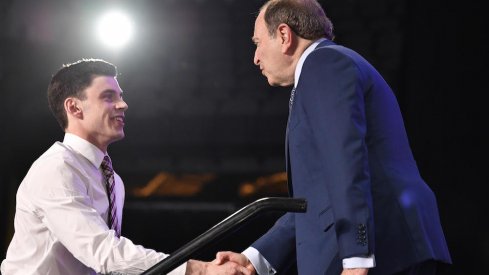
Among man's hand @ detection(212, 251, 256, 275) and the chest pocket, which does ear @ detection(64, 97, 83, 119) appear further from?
the chest pocket

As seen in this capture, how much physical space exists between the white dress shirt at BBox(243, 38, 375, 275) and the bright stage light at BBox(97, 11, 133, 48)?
2.94 metres

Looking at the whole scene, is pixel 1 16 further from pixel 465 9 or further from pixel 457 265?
pixel 457 265

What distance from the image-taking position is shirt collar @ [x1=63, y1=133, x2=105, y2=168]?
2.51m

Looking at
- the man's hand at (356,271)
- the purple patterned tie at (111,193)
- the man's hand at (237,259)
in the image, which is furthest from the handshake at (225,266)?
the man's hand at (356,271)

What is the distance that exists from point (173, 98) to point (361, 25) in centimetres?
153

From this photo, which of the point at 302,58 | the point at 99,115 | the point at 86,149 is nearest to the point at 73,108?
the point at 99,115

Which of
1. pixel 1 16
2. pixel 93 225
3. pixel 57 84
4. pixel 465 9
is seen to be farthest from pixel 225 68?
pixel 93 225

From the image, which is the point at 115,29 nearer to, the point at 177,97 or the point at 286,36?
the point at 177,97

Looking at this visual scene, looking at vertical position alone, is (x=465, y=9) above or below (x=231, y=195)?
above

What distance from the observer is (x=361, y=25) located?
4715 mm

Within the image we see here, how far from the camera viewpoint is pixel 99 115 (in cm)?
266

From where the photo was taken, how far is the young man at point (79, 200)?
2.15 metres

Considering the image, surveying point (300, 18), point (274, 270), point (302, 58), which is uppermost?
point (300, 18)

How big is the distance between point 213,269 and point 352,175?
753 mm
